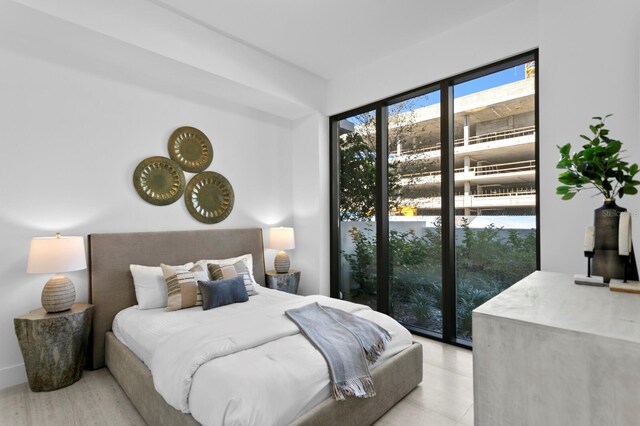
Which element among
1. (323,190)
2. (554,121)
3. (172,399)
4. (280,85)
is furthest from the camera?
(323,190)

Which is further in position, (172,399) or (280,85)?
(280,85)

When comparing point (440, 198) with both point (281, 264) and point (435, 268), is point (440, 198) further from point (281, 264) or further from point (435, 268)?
point (281, 264)

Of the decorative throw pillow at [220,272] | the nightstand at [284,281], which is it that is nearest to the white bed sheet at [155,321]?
the decorative throw pillow at [220,272]

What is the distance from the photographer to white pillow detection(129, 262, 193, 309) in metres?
2.83

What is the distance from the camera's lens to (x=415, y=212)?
11.7 ft

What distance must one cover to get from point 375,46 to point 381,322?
277cm

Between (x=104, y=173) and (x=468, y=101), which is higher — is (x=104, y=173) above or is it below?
below

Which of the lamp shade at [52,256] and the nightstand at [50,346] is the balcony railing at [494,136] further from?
the nightstand at [50,346]

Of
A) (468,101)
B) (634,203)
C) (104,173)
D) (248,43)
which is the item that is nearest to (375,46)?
(468,101)

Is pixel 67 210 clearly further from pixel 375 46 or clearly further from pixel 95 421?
pixel 375 46

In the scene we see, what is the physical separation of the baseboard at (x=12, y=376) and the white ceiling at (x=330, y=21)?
3.16 metres

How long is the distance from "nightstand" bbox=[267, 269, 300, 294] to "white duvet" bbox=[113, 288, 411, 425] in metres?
1.50

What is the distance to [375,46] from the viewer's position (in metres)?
3.44

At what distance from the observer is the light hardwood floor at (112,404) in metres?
2.06
